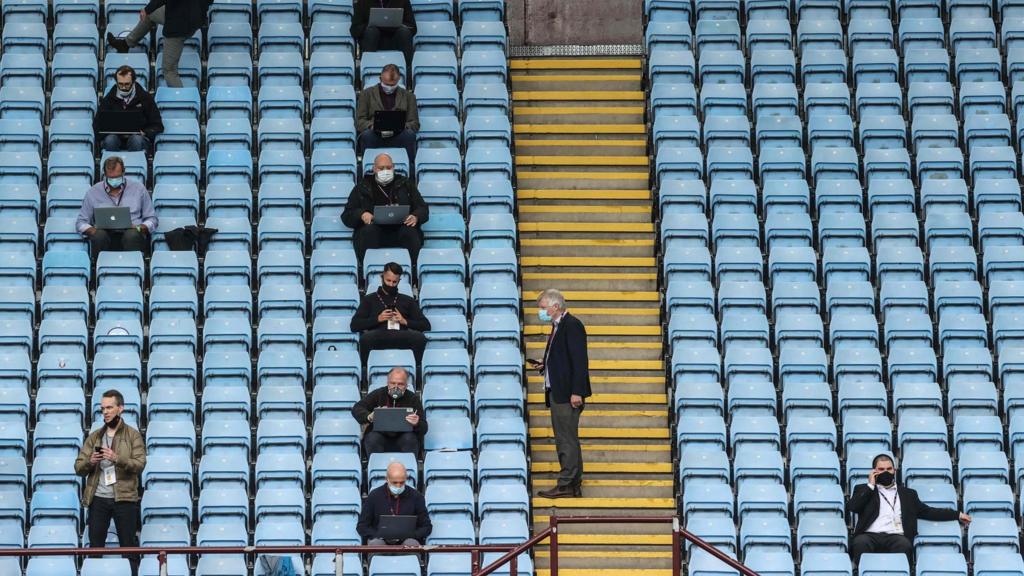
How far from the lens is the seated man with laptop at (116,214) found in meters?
17.0

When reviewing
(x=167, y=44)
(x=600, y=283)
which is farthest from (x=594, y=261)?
(x=167, y=44)

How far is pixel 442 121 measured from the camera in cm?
1839

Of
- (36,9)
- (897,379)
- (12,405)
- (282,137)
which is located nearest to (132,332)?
(12,405)

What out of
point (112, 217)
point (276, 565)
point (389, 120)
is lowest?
point (276, 565)

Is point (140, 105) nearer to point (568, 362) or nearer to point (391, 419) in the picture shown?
point (391, 419)

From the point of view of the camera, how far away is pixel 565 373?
15.5 metres

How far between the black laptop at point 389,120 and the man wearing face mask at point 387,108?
64 mm

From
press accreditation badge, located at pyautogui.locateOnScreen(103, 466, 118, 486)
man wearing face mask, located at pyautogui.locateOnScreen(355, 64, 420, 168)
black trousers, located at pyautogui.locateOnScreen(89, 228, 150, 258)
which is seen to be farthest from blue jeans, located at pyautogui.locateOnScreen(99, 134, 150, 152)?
press accreditation badge, located at pyautogui.locateOnScreen(103, 466, 118, 486)

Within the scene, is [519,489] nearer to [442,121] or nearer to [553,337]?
[553,337]

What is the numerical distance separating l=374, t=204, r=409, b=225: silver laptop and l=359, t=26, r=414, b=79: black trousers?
239cm

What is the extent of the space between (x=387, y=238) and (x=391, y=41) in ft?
8.99

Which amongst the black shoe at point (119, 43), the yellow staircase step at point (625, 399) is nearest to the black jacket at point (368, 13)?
the black shoe at point (119, 43)

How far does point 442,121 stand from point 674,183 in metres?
2.23

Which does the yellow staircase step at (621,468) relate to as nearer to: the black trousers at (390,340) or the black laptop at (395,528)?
the black trousers at (390,340)
